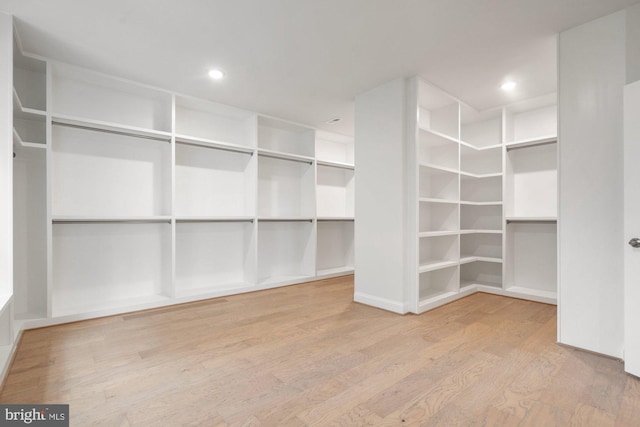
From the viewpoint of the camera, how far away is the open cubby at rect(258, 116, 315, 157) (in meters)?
4.78

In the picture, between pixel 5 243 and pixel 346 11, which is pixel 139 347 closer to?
pixel 5 243

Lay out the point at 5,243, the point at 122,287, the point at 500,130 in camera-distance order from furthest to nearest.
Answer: the point at 500,130 < the point at 122,287 < the point at 5,243

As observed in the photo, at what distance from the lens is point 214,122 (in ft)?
14.0

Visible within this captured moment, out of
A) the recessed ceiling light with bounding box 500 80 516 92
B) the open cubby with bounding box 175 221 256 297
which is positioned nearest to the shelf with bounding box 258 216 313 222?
the open cubby with bounding box 175 221 256 297

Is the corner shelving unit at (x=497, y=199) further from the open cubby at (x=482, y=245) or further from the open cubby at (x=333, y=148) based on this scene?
the open cubby at (x=333, y=148)

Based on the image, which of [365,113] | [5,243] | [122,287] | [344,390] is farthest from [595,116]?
[122,287]

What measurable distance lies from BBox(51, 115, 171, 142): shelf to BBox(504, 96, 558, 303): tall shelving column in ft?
13.6

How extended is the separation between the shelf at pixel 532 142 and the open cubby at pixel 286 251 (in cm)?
286

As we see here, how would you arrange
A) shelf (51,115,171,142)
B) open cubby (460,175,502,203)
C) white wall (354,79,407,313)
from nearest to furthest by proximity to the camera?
shelf (51,115,171,142)
white wall (354,79,407,313)
open cubby (460,175,502,203)

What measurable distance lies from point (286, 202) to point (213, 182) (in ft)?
3.92

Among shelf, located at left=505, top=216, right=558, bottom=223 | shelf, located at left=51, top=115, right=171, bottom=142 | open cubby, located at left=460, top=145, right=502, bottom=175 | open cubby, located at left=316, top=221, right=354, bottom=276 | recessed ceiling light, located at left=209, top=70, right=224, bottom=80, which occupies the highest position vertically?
recessed ceiling light, located at left=209, top=70, right=224, bottom=80

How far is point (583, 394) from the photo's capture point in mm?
1736

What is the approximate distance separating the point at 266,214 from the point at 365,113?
6.87ft

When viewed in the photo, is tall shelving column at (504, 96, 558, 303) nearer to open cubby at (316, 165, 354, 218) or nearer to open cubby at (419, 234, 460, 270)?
open cubby at (419, 234, 460, 270)
